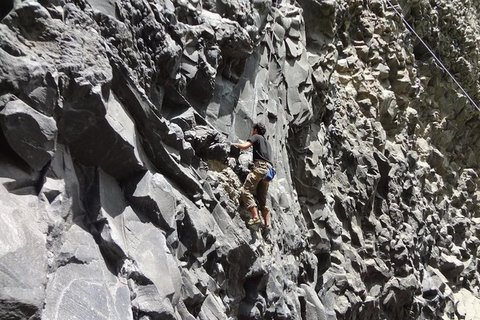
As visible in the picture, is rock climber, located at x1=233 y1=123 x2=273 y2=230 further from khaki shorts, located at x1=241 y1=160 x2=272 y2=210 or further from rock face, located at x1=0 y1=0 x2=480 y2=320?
rock face, located at x1=0 y1=0 x2=480 y2=320

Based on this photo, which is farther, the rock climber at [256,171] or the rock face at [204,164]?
the rock climber at [256,171]

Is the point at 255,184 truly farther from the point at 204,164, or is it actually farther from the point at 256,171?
the point at 204,164

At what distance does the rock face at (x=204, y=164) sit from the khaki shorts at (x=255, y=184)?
15cm

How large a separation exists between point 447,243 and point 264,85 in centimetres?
1277

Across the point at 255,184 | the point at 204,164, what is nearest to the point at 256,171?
the point at 255,184

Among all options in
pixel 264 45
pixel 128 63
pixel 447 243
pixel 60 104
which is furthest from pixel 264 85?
pixel 447 243

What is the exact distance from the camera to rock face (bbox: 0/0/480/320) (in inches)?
205

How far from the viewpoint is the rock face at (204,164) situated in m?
5.20

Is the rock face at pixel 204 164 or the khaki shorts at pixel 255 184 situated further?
the khaki shorts at pixel 255 184

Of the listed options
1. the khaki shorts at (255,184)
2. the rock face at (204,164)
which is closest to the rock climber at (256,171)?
the khaki shorts at (255,184)

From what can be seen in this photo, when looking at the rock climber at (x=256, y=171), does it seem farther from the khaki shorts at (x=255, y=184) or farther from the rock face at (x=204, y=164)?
the rock face at (x=204, y=164)

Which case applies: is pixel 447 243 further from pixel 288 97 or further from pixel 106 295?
pixel 106 295

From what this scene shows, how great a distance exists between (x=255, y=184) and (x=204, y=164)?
80 cm

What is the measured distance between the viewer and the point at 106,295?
5340mm
